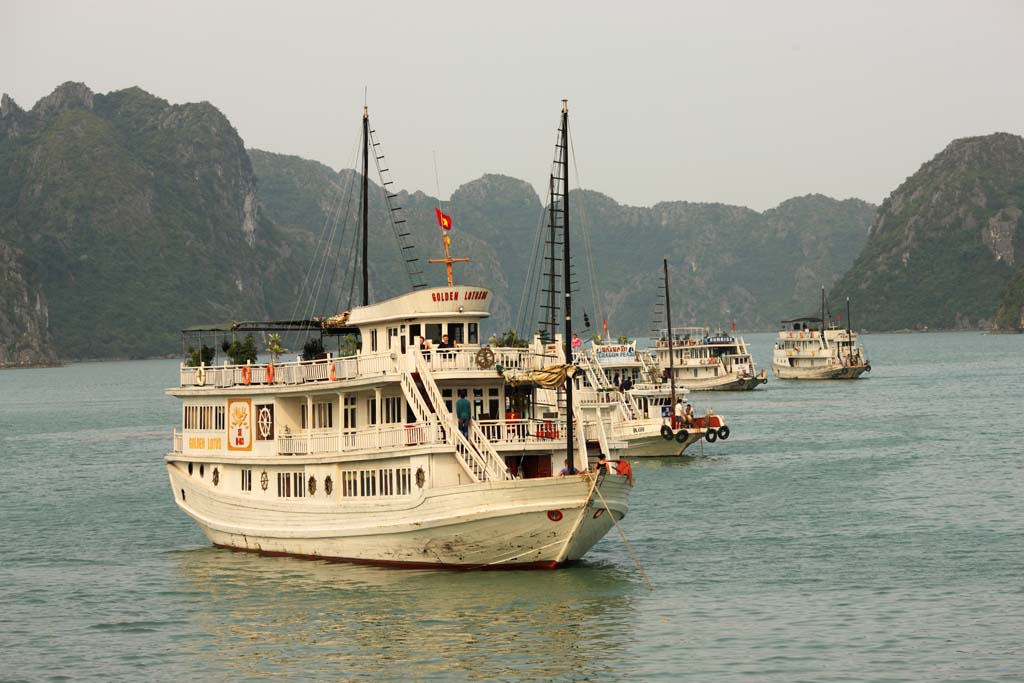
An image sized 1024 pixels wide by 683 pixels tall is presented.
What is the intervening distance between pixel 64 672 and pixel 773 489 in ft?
113

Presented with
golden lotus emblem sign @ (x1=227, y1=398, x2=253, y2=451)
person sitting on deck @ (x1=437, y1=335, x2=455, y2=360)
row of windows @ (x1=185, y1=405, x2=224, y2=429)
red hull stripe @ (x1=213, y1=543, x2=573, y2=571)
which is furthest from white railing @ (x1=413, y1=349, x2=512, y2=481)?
row of windows @ (x1=185, y1=405, x2=224, y2=429)

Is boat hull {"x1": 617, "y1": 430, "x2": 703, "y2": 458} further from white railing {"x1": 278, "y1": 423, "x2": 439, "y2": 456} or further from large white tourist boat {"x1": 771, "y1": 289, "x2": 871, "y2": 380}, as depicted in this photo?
large white tourist boat {"x1": 771, "y1": 289, "x2": 871, "y2": 380}

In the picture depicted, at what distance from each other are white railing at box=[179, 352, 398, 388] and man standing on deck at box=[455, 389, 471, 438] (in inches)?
88.0

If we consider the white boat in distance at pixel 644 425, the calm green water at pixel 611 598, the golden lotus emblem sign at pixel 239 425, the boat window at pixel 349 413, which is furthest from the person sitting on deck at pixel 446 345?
the white boat in distance at pixel 644 425

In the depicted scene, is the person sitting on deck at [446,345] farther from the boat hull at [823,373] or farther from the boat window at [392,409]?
the boat hull at [823,373]

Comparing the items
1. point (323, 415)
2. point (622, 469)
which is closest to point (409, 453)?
point (323, 415)

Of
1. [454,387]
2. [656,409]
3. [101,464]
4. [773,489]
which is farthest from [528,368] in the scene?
[101,464]

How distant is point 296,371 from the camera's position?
41.7 metres

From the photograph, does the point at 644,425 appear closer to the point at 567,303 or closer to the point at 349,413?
the point at 349,413

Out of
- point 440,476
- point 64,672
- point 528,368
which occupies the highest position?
point 528,368

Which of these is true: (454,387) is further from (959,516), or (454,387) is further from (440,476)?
(959,516)

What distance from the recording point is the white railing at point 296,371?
3950cm

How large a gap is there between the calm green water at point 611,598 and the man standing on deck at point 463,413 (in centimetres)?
389

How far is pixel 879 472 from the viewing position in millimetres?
63688
